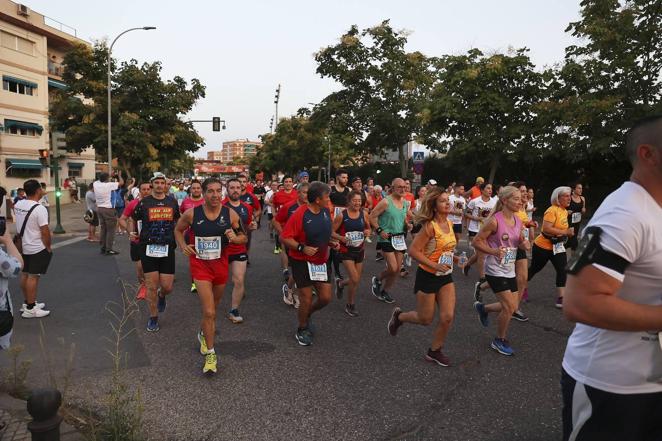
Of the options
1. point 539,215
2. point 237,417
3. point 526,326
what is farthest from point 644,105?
point 237,417

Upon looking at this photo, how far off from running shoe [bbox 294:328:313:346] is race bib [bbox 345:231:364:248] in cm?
164

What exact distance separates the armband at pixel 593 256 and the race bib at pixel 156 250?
5152mm

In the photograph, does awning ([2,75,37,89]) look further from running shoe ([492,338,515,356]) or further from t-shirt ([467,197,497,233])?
running shoe ([492,338,515,356])

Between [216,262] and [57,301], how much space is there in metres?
3.92

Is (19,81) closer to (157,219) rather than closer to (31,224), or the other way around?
(31,224)

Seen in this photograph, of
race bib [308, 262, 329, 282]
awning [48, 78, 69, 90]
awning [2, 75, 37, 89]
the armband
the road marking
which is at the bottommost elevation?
the road marking

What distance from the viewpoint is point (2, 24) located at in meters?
33.5

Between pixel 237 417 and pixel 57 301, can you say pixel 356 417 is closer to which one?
pixel 237 417

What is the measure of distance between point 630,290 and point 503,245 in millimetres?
3691

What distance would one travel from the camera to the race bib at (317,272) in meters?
5.34

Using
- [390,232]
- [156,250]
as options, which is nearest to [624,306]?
[156,250]

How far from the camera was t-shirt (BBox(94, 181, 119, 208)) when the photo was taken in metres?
11.8

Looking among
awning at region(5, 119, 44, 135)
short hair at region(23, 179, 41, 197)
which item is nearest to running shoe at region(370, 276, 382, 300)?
short hair at region(23, 179, 41, 197)

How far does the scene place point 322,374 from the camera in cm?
452
